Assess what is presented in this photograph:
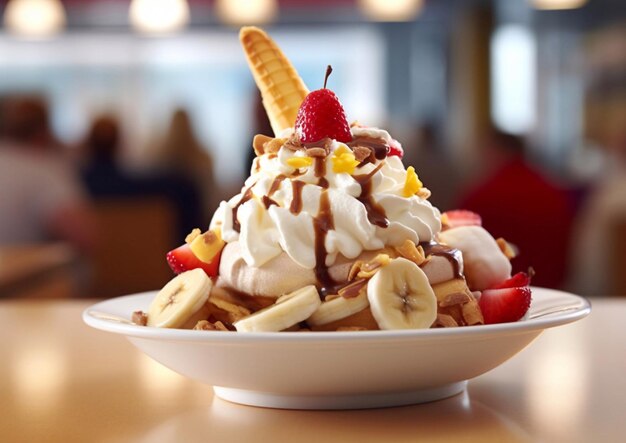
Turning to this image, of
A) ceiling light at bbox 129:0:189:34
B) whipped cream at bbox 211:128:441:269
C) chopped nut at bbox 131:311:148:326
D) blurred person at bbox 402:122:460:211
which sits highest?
ceiling light at bbox 129:0:189:34

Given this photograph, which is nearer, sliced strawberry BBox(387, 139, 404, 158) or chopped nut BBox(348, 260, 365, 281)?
chopped nut BBox(348, 260, 365, 281)

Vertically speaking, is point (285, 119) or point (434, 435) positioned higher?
point (285, 119)

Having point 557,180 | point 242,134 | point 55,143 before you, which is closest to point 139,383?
point 55,143

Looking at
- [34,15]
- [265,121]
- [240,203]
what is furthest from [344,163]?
[34,15]

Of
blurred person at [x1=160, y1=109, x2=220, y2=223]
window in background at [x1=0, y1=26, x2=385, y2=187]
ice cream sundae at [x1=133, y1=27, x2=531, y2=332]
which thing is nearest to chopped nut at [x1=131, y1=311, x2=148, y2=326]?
ice cream sundae at [x1=133, y1=27, x2=531, y2=332]

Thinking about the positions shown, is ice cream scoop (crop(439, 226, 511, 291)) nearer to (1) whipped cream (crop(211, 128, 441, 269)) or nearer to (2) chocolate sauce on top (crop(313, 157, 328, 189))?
(1) whipped cream (crop(211, 128, 441, 269))

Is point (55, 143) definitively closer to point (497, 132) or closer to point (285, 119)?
point (497, 132)

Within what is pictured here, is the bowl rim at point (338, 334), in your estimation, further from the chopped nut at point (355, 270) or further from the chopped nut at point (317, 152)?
the chopped nut at point (317, 152)

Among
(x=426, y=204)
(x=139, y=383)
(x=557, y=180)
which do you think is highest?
(x=426, y=204)
